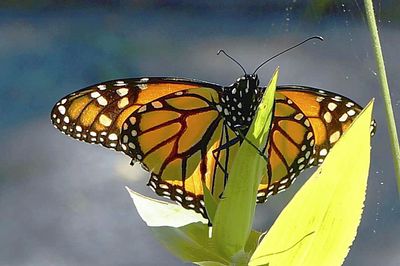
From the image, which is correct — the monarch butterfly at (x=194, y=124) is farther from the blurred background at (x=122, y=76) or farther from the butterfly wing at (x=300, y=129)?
the blurred background at (x=122, y=76)

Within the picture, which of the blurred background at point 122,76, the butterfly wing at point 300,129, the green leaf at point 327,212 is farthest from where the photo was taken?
the blurred background at point 122,76

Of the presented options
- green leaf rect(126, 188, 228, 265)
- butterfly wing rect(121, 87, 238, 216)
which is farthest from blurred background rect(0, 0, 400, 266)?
green leaf rect(126, 188, 228, 265)

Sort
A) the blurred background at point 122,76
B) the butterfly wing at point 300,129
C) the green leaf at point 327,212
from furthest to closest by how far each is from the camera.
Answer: the blurred background at point 122,76 → the butterfly wing at point 300,129 → the green leaf at point 327,212

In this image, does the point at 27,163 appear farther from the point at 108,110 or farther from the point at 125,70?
the point at 108,110

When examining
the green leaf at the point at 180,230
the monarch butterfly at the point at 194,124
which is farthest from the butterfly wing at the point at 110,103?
the green leaf at the point at 180,230

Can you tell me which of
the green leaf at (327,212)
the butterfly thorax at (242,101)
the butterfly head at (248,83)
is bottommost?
the green leaf at (327,212)

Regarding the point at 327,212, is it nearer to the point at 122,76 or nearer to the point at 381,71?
the point at 381,71

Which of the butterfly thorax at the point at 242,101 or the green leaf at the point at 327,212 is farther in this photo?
the butterfly thorax at the point at 242,101

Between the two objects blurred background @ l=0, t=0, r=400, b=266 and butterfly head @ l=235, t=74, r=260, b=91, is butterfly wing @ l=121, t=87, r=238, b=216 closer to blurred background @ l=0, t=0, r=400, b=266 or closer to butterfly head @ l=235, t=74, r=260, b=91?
butterfly head @ l=235, t=74, r=260, b=91
